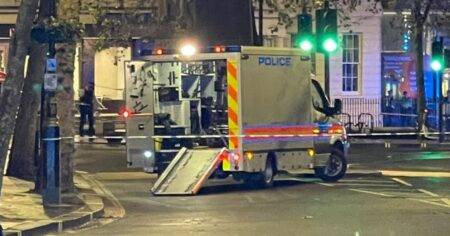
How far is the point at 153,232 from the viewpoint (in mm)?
13070

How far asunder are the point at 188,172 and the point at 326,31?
5.60m

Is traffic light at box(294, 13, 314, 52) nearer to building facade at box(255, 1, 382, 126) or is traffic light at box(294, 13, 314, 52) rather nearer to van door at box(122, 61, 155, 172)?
van door at box(122, 61, 155, 172)

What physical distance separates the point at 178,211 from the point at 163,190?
8.31 ft

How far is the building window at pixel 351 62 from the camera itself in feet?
137

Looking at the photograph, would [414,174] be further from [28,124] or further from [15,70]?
[15,70]

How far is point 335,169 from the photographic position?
20.8 metres

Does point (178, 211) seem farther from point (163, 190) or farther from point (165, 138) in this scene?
point (165, 138)

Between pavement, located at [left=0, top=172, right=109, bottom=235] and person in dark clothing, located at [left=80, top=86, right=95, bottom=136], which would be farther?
person in dark clothing, located at [left=80, top=86, right=95, bottom=136]

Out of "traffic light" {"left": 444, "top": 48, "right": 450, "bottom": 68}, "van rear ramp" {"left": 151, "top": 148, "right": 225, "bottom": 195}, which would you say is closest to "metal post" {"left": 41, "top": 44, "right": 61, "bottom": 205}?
"van rear ramp" {"left": 151, "top": 148, "right": 225, "bottom": 195}

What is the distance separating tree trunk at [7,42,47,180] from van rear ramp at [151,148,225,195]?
9.40ft

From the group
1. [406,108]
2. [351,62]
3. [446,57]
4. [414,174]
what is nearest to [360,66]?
[351,62]

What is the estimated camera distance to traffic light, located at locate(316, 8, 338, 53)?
22.1 metres

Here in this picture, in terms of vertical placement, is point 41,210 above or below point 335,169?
below

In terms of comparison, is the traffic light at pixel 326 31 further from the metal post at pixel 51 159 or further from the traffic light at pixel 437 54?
the metal post at pixel 51 159
